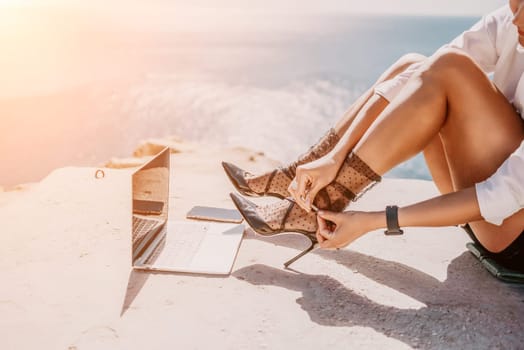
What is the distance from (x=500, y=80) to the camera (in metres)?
1.90

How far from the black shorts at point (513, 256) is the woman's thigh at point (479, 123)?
2 centimetres

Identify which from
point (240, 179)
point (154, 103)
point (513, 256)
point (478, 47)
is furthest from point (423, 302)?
point (154, 103)

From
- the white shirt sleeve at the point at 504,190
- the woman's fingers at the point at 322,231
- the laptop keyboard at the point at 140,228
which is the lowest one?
the laptop keyboard at the point at 140,228

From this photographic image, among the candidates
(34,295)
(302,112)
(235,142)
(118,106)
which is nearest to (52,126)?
(118,106)

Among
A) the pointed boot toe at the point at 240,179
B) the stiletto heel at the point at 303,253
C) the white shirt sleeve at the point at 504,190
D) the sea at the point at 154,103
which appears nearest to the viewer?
the white shirt sleeve at the point at 504,190

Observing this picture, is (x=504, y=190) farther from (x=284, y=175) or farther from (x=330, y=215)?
(x=284, y=175)

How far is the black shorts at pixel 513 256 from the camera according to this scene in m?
1.66

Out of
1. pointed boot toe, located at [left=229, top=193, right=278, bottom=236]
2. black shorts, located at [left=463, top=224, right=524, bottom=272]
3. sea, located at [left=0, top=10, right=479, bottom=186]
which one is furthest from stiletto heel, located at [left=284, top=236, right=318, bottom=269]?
sea, located at [left=0, top=10, right=479, bottom=186]

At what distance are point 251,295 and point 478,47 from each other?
129 cm

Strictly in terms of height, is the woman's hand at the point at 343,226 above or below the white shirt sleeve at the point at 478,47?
below

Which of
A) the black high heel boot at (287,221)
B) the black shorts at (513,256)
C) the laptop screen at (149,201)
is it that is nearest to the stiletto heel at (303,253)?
the black high heel boot at (287,221)

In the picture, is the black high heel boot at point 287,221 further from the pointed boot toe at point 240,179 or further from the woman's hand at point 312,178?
the pointed boot toe at point 240,179

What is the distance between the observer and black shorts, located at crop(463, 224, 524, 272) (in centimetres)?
166

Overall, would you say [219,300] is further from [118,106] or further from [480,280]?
[118,106]
